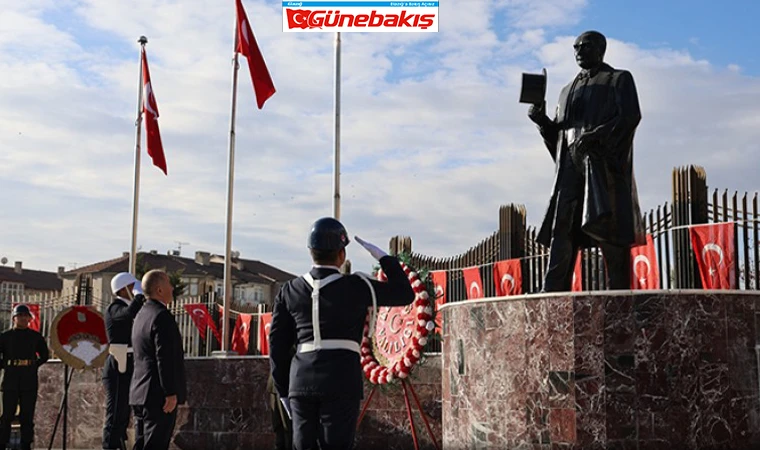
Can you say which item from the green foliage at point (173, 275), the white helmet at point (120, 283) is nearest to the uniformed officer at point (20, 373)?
the white helmet at point (120, 283)

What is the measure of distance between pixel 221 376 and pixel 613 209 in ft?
21.8

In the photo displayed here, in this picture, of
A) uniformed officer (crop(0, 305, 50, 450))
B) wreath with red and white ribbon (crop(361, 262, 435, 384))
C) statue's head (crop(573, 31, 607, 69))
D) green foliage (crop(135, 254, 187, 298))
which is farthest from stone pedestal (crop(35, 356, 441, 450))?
green foliage (crop(135, 254, 187, 298))

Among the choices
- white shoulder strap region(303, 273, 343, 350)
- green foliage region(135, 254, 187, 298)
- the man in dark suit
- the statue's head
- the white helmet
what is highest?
green foliage region(135, 254, 187, 298)

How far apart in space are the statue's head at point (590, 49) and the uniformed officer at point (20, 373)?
718 cm

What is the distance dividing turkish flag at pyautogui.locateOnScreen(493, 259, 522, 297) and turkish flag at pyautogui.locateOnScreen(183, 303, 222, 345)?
513 centimetres

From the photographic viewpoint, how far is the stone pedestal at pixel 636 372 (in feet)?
24.8

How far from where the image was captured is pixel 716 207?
12531 mm

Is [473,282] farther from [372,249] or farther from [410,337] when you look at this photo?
[372,249]

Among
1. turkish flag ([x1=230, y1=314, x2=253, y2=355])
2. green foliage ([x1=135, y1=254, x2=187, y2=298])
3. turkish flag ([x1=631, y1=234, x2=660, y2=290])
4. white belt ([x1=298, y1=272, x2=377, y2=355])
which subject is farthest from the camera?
green foliage ([x1=135, y1=254, x2=187, y2=298])

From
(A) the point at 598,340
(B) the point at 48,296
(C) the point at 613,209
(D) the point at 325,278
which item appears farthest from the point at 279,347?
(B) the point at 48,296

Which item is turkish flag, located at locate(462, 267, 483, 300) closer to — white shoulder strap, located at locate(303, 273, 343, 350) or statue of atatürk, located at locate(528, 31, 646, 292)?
statue of atatürk, located at locate(528, 31, 646, 292)

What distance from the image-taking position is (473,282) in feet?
52.2

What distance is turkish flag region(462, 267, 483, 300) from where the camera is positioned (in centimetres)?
1574

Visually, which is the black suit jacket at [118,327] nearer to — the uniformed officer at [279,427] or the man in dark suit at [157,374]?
the uniformed officer at [279,427]
